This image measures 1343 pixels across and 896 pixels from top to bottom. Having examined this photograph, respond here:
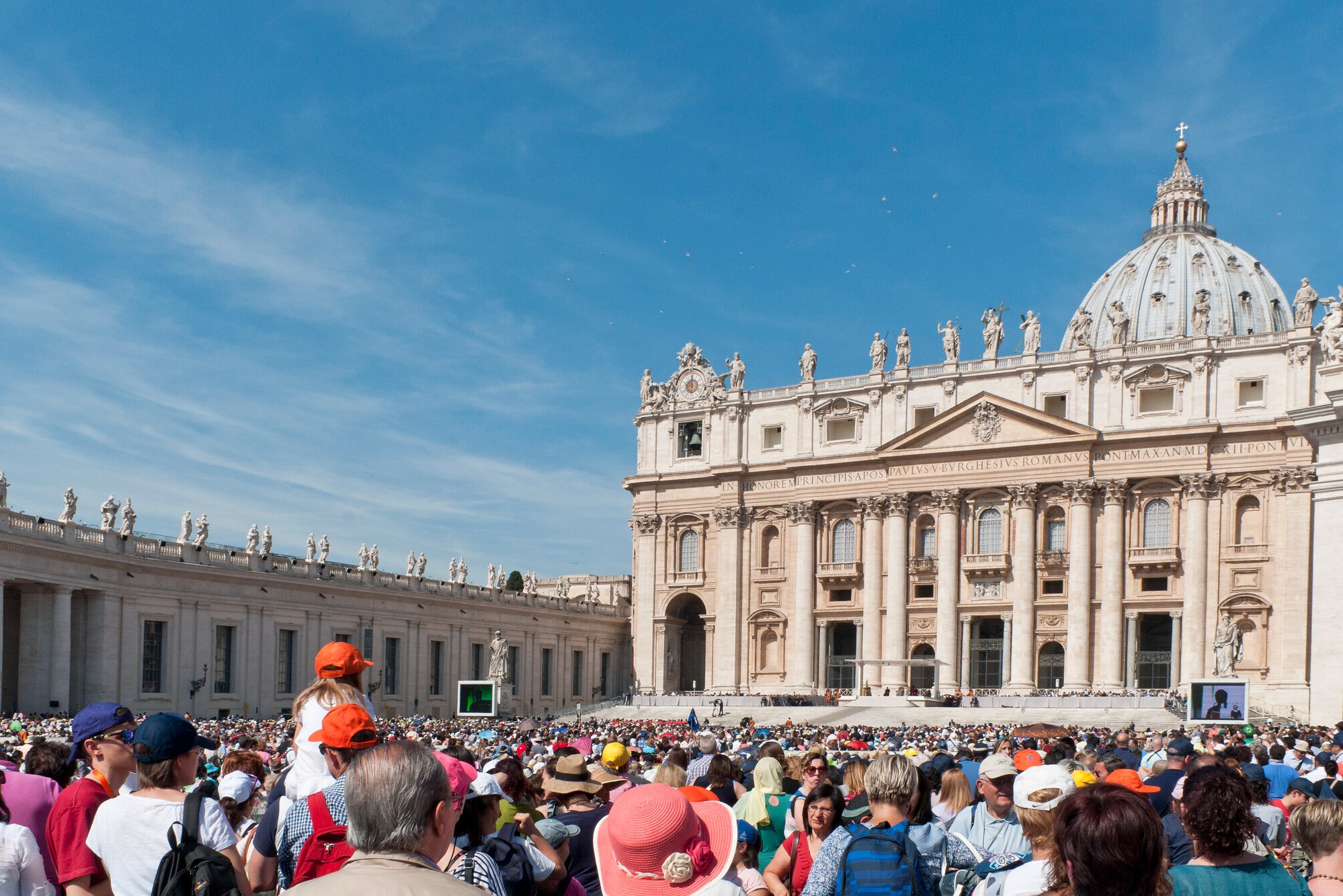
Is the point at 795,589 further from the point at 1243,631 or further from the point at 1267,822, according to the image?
the point at 1267,822

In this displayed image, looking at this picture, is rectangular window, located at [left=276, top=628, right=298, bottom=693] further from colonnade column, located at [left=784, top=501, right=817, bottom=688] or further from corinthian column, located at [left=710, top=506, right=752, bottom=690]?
colonnade column, located at [left=784, top=501, right=817, bottom=688]

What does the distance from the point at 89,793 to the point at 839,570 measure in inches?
2521

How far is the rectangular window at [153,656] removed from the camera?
50.9 m

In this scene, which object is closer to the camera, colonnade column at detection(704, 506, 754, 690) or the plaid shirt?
the plaid shirt

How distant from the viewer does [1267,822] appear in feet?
32.8

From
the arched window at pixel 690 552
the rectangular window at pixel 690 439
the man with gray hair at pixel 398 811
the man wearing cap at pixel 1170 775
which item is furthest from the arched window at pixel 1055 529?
the man with gray hair at pixel 398 811

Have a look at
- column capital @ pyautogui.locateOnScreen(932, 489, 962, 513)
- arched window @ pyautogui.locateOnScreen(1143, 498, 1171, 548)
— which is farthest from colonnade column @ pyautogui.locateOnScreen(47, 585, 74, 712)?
arched window @ pyautogui.locateOnScreen(1143, 498, 1171, 548)

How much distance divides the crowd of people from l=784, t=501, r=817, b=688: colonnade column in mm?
60137

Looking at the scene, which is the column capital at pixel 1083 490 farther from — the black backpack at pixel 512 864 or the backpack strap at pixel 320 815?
the backpack strap at pixel 320 815

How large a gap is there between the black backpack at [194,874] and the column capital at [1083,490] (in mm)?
60930

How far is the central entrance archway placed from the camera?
247 ft

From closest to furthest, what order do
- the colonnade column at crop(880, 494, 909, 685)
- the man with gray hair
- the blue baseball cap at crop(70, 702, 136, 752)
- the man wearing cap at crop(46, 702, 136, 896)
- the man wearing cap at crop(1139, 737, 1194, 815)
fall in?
the man with gray hair
the man wearing cap at crop(46, 702, 136, 896)
the blue baseball cap at crop(70, 702, 136, 752)
the man wearing cap at crop(1139, 737, 1194, 815)
the colonnade column at crop(880, 494, 909, 685)

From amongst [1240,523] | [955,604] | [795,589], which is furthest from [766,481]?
[1240,523]

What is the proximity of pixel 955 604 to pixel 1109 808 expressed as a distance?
62.5 m
